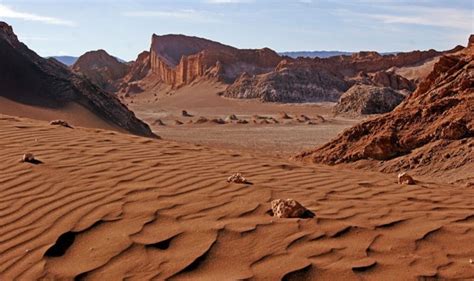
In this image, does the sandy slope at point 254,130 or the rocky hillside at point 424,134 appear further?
the sandy slope at point 254,130

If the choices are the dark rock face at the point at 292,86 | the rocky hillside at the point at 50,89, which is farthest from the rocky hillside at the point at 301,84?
the rocky hillside at the point at 50,89

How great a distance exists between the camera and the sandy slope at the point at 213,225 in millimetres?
3494

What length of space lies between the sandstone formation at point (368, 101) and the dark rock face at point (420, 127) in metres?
23.4

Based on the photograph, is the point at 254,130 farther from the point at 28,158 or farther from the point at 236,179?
the point at 236,179

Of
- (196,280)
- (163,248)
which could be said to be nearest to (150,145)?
(163,248)

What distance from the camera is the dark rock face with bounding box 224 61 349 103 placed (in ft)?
156

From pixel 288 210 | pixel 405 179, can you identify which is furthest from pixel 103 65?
pixel 288 210

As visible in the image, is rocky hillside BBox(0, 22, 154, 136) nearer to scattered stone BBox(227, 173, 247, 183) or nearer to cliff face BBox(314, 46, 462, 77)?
scattered stone BBox(227, 173, 247, 183)

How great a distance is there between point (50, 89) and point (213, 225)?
53.6 ft

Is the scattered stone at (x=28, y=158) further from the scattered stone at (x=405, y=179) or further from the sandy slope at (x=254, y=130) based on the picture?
the sandy slope at (x=254, y=130)

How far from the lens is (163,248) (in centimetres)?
378

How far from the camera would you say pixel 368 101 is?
112ft

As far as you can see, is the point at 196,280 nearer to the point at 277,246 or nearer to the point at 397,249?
the point at 277,246

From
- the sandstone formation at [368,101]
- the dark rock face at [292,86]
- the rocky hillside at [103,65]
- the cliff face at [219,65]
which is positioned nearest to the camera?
the sandstone formation at [368,101]
